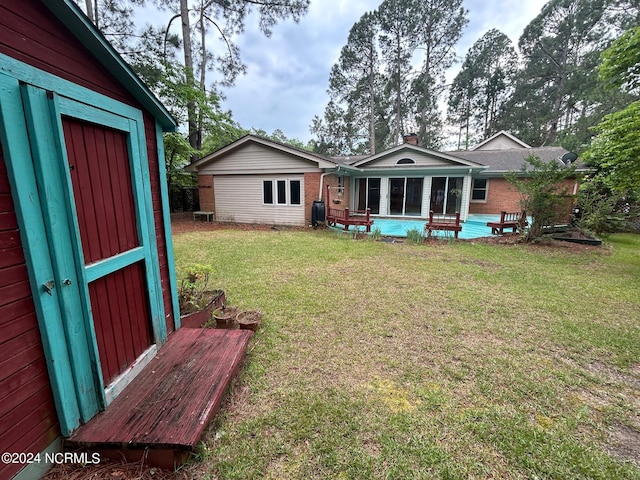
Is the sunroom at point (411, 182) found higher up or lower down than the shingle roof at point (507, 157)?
lower down

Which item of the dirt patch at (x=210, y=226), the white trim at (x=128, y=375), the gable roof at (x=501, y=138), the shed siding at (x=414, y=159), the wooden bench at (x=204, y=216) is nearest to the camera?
the white trim at (x=128, y=375)

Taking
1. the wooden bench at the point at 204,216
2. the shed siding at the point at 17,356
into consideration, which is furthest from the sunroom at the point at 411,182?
the shed siding at the point at 17,356

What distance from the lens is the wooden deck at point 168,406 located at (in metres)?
1.70

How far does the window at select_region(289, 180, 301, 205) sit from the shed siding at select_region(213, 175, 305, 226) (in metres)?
0.17

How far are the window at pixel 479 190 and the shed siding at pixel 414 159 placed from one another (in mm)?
3978

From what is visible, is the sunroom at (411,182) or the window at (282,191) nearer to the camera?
the window at (282,191)

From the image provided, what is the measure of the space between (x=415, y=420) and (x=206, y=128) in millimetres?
16829

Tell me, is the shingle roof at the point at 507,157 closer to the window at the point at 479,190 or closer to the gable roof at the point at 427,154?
the window at the point at 479,190

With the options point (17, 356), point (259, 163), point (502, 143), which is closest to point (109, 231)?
point (17, 356)

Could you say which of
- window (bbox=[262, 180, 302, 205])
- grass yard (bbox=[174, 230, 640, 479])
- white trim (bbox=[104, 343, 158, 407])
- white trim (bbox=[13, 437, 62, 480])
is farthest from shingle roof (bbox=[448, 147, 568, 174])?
white trim (bbox=[13, 437, 62, 480])

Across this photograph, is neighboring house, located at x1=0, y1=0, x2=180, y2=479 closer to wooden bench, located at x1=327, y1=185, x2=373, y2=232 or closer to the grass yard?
the grass yard

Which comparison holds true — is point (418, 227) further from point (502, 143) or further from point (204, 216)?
point (502, 143)

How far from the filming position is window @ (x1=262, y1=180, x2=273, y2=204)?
40.9 feet

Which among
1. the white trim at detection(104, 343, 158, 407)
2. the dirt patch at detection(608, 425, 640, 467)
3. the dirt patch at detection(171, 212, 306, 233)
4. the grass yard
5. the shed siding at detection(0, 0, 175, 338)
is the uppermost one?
the shed siding at detection(0, 0, 175, 338)
